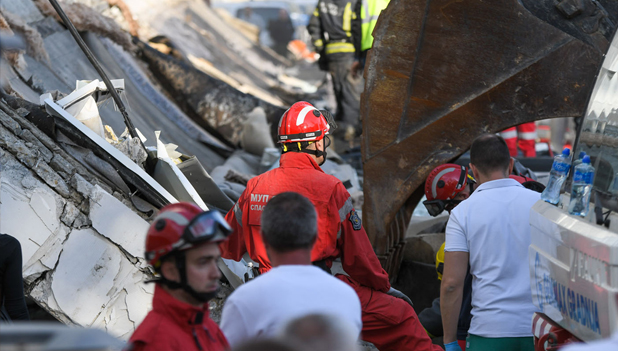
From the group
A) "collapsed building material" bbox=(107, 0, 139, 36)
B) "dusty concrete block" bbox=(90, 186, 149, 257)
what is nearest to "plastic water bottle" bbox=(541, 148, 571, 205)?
"dusty concrete block" bbox=(90, 186, 149, 257)

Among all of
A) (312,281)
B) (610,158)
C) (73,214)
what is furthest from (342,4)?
(312,281)

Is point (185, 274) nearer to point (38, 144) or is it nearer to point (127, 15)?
point (38, 144)

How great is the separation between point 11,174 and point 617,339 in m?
3.38

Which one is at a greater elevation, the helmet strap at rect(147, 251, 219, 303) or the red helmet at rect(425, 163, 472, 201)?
the helmet strap at rect(147, 251, 219, 303)

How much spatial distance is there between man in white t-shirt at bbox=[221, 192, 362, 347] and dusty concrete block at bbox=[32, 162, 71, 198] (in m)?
2.18

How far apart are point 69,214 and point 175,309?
2.20 metres

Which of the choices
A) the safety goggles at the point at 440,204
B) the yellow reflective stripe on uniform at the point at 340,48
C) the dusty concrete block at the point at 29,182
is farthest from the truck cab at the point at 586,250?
the yellow reflective stripe on uniform at the point at 340,48

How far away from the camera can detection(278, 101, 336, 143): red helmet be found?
379cm

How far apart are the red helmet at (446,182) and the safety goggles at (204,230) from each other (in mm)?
2563

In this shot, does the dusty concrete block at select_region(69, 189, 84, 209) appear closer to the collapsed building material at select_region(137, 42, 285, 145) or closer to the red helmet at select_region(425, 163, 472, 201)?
the red helmet at select_region(425, 163, 472, 201)

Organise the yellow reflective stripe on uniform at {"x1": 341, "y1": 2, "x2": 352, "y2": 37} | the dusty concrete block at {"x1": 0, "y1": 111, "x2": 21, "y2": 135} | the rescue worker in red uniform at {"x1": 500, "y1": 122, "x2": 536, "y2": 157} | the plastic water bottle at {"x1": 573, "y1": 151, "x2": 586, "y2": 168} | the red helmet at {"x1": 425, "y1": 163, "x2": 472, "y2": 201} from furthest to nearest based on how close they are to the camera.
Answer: the yellow reflective stripe on uniform at {"x1": 341, "y1": 2, "x2": 352, "y2": 37} → the rescue worker in red uniform at {"x1": 500, "y1": 122, "x2": 536, "y2": 157} → the red helmet at {"x1": 425, "y1": 163, "x2": 472, "y2": 201} → the dusty concrete block at {"x1": 0, "y1": 111, "x2": 21, "y2": 135} → the plastic water bottle at {"x1": 573, "y1": 151, "x2": 586, "y2": 168}

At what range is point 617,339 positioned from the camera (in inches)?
61.6

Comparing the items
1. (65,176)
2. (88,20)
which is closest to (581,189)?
(65,176)

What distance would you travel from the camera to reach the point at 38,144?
13.0 ft
